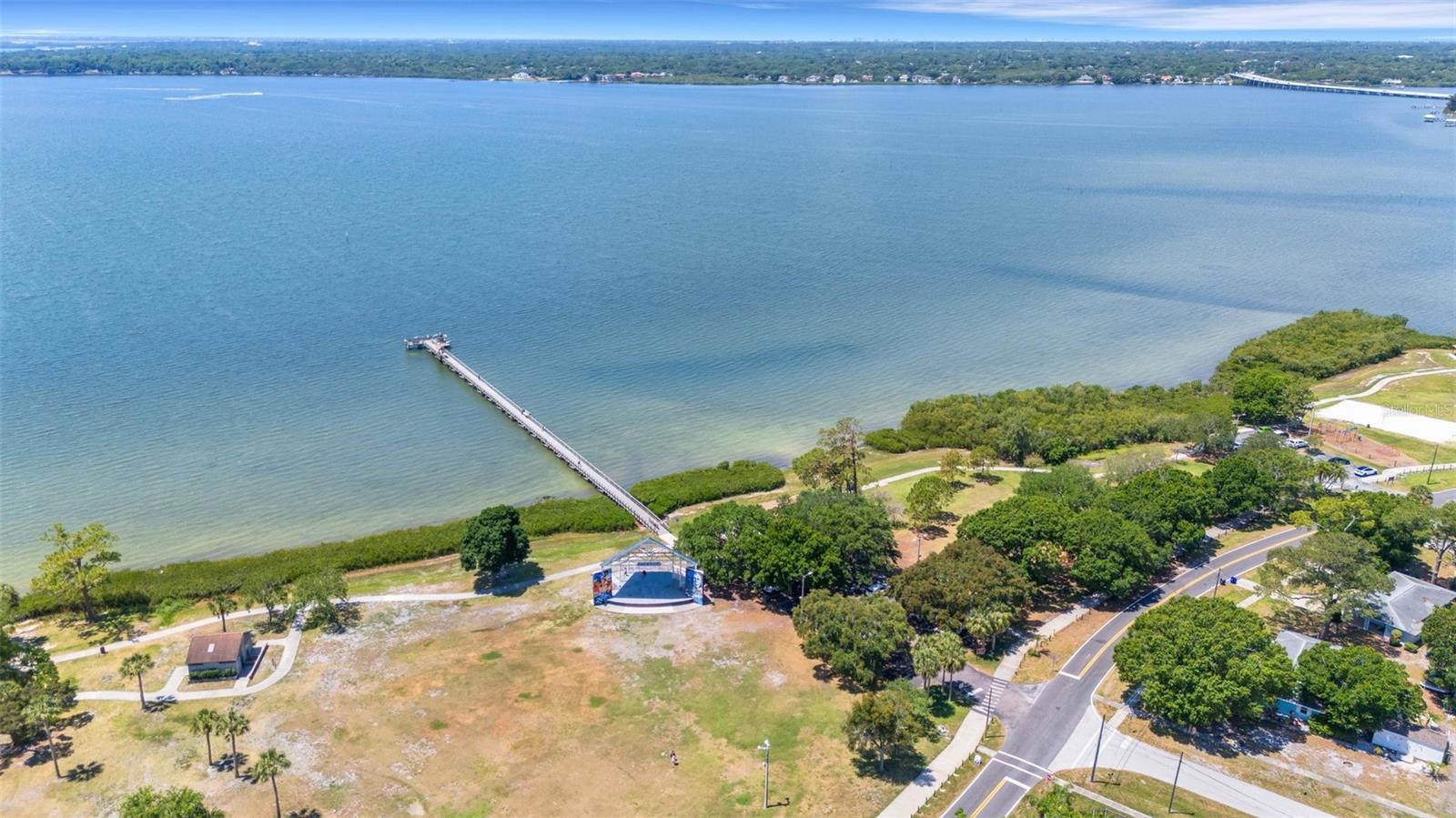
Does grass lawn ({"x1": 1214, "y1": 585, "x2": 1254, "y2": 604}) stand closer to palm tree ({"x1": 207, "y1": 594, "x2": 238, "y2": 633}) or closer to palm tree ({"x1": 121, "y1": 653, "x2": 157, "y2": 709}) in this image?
palm tree ({"x1": 207, "y1": 594, "x2": 238, "y2": 633})

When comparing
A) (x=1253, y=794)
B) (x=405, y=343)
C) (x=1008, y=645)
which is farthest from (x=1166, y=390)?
(x=405, y=343)

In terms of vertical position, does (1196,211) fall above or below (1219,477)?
above

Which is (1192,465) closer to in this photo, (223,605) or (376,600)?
(376,600)

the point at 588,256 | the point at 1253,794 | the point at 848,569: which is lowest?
the point at 1253,794

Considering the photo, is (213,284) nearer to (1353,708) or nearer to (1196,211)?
(1353,708)

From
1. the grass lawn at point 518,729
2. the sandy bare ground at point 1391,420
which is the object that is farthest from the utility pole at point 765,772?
the sandy bare ground at point 1391,420

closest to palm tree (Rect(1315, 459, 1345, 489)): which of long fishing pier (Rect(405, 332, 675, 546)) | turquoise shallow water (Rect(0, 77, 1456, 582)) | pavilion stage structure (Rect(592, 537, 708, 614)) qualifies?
turquoise shallow water (Rect(0, 77, 1456, 582))
